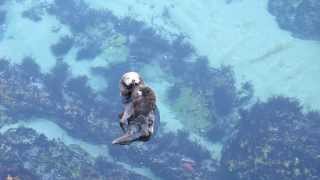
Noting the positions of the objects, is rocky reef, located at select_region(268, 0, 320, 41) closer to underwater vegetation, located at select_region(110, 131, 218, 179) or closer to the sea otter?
underwater vegetation, located at select_region(110, 131, 218, 179)

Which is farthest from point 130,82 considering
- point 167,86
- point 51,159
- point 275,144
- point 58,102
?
point 167,86

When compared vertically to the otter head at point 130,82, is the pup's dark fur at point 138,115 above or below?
below

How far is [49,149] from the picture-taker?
15961 mm

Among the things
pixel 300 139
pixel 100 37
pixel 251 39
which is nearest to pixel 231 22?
pixel 251 39

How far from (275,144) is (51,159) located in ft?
28.2

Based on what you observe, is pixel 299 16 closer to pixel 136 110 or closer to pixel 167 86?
pixel 167 86

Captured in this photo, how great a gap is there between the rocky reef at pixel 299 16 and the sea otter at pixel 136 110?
20.8 metres

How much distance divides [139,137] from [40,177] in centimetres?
1086

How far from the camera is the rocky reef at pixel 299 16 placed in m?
23.3

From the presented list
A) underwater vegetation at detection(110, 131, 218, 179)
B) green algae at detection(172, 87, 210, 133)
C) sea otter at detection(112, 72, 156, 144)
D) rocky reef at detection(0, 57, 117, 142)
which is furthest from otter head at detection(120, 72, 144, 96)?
green algae at detection(172, 87, 210, 133)

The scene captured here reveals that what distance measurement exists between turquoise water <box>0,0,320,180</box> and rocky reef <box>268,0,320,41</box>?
6cm

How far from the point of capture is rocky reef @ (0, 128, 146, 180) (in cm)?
1509

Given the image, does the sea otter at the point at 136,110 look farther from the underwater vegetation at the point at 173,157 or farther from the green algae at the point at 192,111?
the green algae at the point at 192,111

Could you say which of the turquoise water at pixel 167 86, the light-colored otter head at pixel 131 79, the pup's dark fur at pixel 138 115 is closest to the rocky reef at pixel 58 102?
the turquoise water at pixel 167 86
